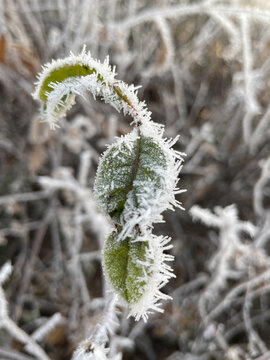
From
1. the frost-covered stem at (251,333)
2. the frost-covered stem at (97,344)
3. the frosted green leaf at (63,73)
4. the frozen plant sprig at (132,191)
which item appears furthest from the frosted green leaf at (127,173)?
the frost-covered stem at (251,333)

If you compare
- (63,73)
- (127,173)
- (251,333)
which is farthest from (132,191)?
(251,333)

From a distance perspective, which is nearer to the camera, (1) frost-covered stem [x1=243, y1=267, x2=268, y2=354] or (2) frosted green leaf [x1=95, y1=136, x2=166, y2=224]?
(2) frosted green leaf [x1=95, y1=136, x2=166, y2=224]

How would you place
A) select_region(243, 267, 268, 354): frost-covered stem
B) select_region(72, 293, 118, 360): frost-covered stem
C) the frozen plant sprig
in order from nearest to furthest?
1. the frozen plant sprig
2. select_region(72, 293, 118, 360): frost-covered stem
3. select_region(243, 267, 268, 354): frost-covered stem

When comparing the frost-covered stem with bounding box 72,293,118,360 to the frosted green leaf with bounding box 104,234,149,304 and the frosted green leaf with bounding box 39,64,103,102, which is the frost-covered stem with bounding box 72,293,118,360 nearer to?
the frosted green leaf with bounding box 104,234,149,304

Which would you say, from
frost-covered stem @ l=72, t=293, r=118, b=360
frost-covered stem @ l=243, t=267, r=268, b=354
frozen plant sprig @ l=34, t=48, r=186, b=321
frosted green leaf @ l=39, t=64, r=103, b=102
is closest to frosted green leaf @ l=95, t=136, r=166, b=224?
frozen plant sprig @ l=34, t=48, r=186, b=321

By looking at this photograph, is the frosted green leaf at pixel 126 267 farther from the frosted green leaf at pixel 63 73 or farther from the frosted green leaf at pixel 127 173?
the frosted green leaf at pixel 63 73

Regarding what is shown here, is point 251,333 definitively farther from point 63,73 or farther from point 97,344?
point 63,73

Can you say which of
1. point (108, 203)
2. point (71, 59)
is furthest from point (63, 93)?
point (108, 203)
